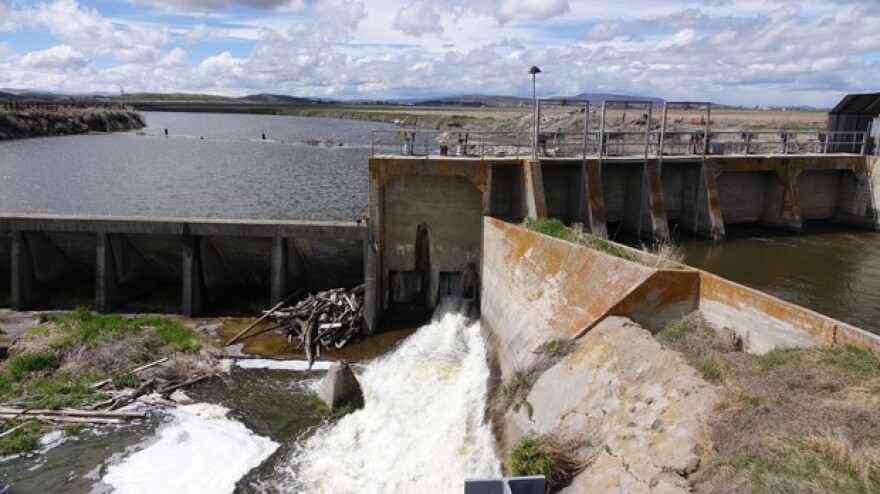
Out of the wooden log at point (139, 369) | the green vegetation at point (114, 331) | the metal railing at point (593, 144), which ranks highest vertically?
the metal railing at point (593, 144)

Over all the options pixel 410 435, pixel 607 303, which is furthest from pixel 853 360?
pixel 410 435

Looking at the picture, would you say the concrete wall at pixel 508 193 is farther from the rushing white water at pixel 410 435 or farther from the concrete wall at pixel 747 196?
the concrete wall at pixel 747 196

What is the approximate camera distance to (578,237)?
19078 millimetres

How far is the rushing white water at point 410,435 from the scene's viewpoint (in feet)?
48.5

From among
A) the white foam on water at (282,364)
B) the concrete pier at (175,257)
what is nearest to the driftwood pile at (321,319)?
the white foam on water at (282,364)

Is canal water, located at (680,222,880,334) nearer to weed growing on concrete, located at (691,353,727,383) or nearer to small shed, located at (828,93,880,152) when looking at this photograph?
small shed, located at (828,93,880,152)

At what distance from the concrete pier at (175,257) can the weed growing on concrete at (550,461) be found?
Result: 11.7 metres

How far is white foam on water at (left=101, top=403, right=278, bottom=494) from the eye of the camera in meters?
14.8

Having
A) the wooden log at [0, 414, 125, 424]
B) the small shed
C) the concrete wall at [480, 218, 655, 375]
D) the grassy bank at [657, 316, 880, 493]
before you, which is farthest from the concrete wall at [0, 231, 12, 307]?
the small shed

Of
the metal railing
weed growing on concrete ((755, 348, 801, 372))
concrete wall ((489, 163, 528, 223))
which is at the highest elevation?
the metal railing

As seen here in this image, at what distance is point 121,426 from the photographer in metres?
16.9

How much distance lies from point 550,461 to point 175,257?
19.3 m

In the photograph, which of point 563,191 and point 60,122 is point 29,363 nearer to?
point 563,191

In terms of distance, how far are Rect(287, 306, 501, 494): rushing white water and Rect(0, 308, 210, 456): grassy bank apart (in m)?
5.84
